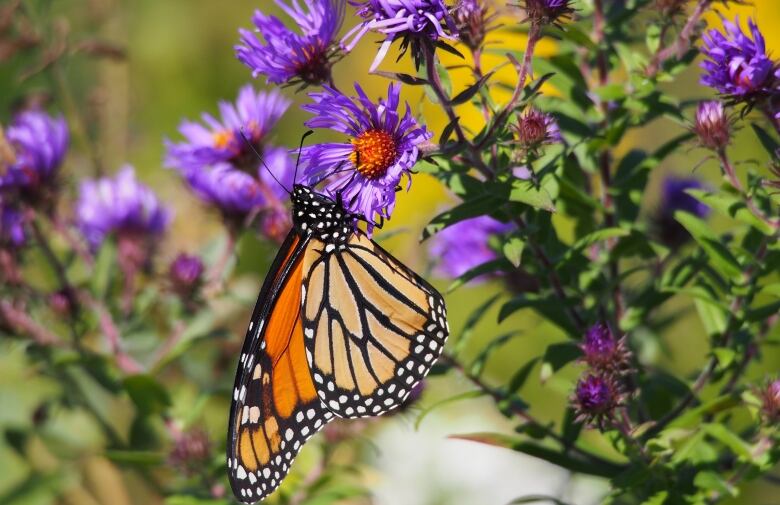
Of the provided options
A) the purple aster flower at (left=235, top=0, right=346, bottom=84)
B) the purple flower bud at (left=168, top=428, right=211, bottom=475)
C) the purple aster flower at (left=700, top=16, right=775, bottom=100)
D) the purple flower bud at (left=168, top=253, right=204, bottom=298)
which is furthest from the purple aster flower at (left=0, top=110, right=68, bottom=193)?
the purple aster flower at (left=700, top=16, right=775, bottom=100)

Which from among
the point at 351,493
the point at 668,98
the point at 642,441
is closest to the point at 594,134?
the point at 668,98

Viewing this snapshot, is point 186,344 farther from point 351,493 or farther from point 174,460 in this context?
point 351,493

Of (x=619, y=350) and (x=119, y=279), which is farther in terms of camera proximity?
(x=119, y=279)

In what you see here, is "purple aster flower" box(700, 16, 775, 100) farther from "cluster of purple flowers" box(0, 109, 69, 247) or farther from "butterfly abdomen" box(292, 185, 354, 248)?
"cluster of purple flowers" box(0, 109, 69, 247)

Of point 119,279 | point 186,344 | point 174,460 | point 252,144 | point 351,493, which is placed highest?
point 119,279

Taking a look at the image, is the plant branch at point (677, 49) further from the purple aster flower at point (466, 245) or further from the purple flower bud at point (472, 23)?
the purple aster flower at point (466, 245)

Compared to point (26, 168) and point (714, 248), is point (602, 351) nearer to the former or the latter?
point (714, 248)
